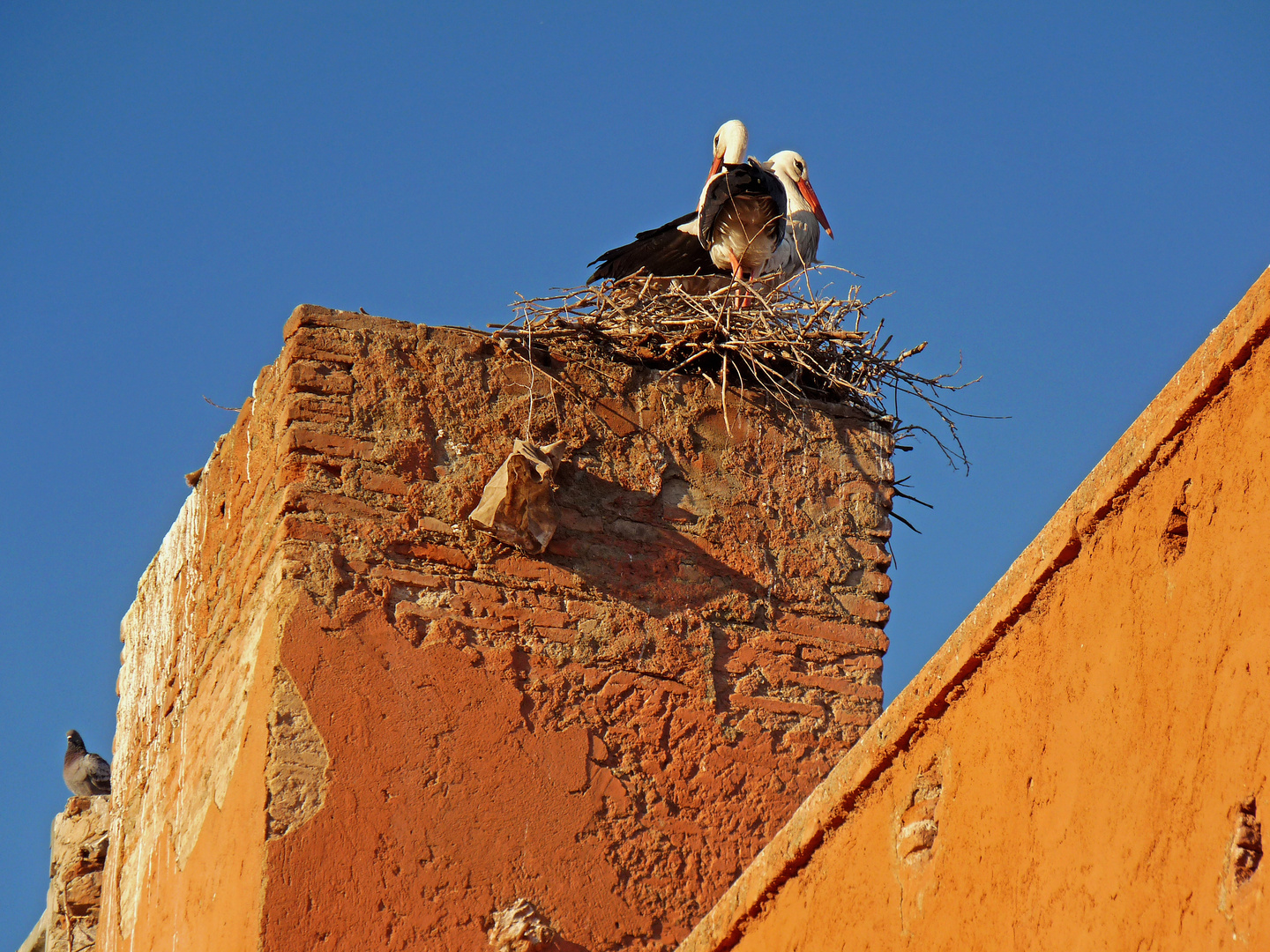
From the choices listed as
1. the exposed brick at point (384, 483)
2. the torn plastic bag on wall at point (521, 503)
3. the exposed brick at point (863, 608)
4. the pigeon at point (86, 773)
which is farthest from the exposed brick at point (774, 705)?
the pigeon at point (86, 773)

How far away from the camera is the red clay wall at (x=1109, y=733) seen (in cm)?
199

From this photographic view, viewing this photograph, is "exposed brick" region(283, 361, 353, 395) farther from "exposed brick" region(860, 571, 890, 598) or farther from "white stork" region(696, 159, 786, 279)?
"white stork" region(696, 159, 786, 279)

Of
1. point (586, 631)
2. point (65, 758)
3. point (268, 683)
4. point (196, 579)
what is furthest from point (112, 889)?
point (65, 758)

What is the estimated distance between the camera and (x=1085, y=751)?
2.30 m

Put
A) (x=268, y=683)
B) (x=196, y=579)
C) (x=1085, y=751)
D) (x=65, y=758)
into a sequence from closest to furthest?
(x=1085, y=751)
(x=268, y=683)
(x=196, y=579)
(x=65, y=758)

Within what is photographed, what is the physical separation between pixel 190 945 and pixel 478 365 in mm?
1935

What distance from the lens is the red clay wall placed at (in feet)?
6.51

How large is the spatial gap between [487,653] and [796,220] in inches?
214

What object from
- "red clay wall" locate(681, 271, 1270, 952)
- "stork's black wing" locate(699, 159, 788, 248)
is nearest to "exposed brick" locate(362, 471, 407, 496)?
"red clay wall" locate(681, 271, 1270, 952)

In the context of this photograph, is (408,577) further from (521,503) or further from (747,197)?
(747,197)

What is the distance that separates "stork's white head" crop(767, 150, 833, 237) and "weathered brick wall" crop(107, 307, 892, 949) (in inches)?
177

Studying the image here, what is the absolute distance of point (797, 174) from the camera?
9.80 m

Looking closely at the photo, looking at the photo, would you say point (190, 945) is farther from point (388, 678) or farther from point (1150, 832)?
point (1150, 832)

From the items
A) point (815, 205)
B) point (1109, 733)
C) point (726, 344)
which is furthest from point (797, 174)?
point (1109, 733)
